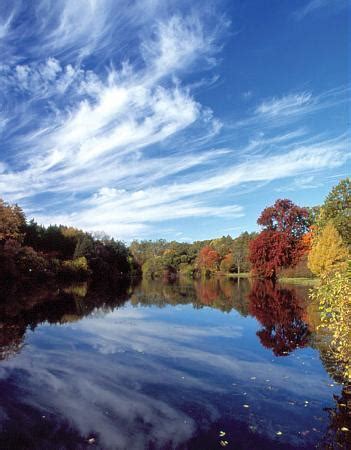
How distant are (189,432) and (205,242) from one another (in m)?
115

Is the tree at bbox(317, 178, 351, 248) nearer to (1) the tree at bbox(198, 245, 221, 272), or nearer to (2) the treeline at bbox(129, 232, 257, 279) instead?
(2) the treeline at bbox(129, 232, 257, 279)

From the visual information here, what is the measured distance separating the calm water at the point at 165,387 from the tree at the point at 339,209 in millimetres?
21521

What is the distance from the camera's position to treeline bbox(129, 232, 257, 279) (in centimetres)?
9056

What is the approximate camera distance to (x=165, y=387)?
27.8 ft

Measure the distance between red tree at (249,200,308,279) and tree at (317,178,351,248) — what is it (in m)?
17.4

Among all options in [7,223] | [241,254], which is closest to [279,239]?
[241,254]

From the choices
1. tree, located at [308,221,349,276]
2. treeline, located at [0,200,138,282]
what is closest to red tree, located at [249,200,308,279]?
tree, located at [308,221,349,276]

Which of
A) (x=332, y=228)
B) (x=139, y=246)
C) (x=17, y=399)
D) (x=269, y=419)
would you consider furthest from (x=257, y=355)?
(x=139, y=246)

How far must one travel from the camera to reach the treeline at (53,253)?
39750 millimetres

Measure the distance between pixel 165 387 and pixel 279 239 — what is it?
49594 mm

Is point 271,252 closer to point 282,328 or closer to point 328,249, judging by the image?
point 328,249

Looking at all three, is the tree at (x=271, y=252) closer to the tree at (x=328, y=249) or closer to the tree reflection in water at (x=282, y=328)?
the tree at (x=328, y=249)

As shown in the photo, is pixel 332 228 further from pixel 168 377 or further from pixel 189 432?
pixel 189 432

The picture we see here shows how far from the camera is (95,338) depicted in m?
14.2
